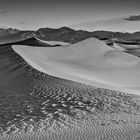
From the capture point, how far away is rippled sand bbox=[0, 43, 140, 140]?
10.2 meters

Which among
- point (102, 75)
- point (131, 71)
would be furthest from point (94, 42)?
point (102, 75)

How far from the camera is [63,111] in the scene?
12750 millimetres

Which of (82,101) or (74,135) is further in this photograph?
(82,101)

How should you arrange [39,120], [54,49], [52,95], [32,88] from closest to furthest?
[39,120] → [52,95] → [32,88] → [54,49]

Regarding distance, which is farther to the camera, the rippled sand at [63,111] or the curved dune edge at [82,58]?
the curved dune edge at [82,58]

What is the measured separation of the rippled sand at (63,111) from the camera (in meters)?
10.2

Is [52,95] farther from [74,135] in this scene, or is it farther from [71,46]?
[71,46]

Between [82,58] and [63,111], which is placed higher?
[82,58]

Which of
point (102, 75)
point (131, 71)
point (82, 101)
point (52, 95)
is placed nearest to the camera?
point (82, 101)

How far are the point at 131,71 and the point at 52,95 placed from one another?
14.1 meters

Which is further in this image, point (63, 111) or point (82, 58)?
point (82, 58)

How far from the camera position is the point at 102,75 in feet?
80.0

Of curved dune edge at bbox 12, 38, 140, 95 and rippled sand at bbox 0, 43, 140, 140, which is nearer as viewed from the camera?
rippled sand at bbox 0, 43, 140, 140

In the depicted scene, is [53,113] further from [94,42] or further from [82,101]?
[94,42]
